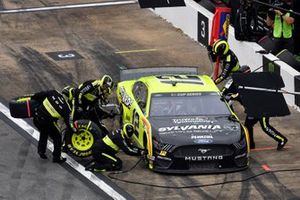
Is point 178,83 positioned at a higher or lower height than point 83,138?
higher

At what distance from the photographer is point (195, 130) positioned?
706 inches

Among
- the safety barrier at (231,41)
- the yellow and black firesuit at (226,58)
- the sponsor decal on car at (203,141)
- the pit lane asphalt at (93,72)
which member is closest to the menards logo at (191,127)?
the sponsor decal on car at (203,141)

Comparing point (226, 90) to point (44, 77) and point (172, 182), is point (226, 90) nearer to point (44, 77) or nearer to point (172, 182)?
point (172, 182)

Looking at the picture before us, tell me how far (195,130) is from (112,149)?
1561 mm

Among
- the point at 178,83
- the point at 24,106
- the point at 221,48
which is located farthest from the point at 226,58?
the point at 24,106

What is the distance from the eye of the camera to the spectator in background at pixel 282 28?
24375 mm

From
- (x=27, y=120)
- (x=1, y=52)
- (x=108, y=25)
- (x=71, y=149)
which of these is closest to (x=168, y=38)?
(x=108, y=25)

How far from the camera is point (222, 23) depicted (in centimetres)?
2577

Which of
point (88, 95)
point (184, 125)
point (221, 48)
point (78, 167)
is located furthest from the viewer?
point (221, 48)

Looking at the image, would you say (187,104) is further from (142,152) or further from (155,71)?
(155,71)

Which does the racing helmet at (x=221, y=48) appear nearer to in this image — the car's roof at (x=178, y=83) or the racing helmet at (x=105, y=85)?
the car's roof at (x=178, y=83)

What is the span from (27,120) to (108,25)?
9075 mm

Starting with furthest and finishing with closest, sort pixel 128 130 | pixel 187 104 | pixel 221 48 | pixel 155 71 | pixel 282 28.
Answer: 1. pixel 282 28
2. pixel 221 48
3. pixel 155 71
4. pixel 187 104
5. pixel 128 130

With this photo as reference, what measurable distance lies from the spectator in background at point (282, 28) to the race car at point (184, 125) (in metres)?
5.14
